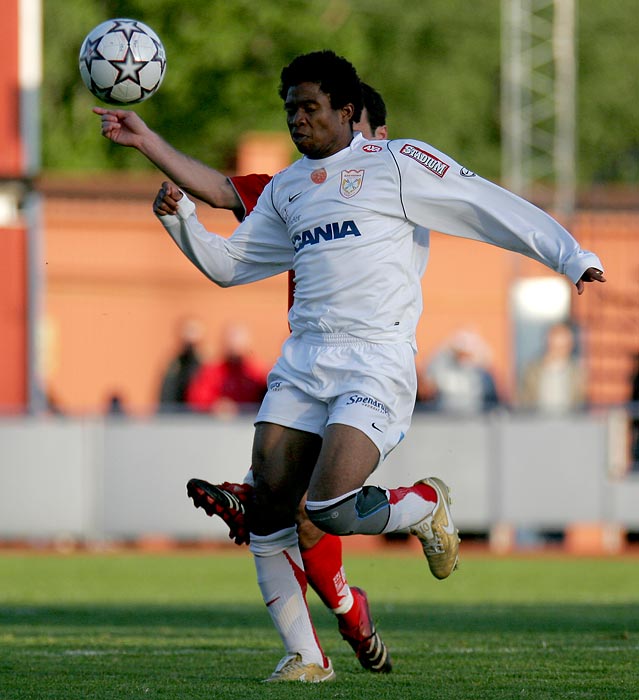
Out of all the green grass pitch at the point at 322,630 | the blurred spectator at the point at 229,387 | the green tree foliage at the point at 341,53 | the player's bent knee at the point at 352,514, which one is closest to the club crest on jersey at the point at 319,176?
the player's bent knee at the point at 352,514

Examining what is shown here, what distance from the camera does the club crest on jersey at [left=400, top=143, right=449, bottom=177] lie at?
23.6ft

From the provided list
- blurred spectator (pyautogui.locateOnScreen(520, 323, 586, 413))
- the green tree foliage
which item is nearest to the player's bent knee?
blurred spectator (pyautogui.locateOnScreen(520, 323, 586, 413))

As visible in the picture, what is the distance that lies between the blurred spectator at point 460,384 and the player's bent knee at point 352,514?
1034 cm

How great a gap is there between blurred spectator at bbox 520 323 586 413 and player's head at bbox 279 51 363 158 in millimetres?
10535

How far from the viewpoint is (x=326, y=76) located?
23.5ft

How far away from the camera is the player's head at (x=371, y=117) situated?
7.89m

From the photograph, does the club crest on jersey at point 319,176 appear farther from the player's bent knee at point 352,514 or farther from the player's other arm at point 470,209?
the player's bent knee at point 352,514

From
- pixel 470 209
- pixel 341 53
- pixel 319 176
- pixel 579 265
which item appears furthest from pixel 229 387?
pixel 341 53

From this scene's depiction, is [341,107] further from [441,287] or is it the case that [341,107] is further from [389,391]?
[441,287]

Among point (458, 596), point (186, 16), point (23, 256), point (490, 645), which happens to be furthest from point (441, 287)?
point (490, 645)

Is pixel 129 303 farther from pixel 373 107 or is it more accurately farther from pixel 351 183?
pixel 351 183

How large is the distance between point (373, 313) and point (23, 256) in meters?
13.4

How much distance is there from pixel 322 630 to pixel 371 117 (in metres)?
3.41

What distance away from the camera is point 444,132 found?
4819 centimetres
